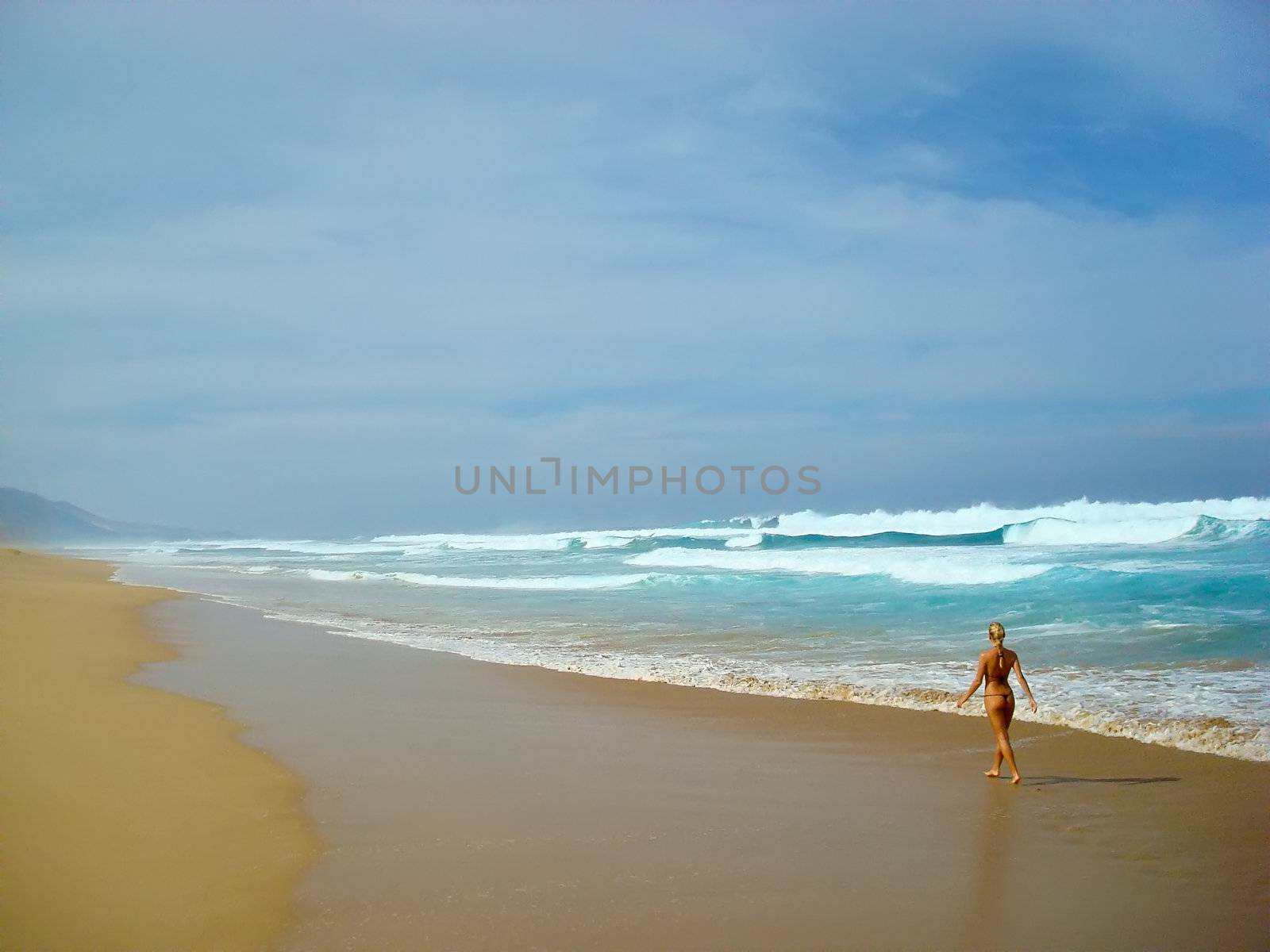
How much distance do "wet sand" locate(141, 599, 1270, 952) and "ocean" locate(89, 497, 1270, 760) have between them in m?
1.16

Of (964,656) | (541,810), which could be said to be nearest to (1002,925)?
(541,810)

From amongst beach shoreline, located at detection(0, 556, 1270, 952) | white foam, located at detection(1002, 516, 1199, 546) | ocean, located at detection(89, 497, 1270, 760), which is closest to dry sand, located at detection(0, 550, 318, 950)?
beach shoreline, located at detection(0, 556, 1270, 952)

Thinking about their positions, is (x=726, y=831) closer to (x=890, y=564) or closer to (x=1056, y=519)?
(x=890, y=564)

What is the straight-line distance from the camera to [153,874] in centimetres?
470

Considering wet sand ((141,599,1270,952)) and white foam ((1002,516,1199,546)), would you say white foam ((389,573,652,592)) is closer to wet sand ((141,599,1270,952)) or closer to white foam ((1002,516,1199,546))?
wet sand ((141,599,1270,952))

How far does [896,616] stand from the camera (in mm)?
16422

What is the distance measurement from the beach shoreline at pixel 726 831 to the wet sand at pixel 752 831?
0.07 feet

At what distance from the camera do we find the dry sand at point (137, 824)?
421cm

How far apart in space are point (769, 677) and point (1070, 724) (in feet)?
11.6

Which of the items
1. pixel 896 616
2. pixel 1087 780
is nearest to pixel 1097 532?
pixel 896 616

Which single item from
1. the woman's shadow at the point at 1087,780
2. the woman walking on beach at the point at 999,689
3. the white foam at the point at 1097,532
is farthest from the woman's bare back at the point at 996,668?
the white foam at the point at 1097,532

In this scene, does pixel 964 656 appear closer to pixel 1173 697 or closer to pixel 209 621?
pixel 1173 697

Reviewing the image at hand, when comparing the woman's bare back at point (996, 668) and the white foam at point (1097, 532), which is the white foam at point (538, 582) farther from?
the woman's bare back at point (996, 668)

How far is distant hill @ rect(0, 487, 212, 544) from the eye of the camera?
72750 mm
